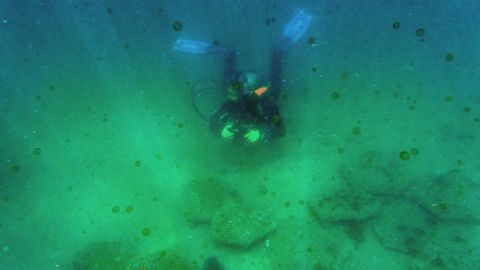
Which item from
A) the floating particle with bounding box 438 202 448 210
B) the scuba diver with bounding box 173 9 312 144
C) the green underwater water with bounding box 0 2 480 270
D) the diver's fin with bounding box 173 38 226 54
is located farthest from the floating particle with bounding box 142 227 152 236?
the floating particle with bounding box 438 202 448 210

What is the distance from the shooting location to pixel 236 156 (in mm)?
6633

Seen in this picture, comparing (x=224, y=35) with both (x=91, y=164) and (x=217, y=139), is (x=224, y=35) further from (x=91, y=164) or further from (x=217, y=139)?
(x=91, y=164)

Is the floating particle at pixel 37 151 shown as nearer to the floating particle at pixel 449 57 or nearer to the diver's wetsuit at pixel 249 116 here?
the diver's wetsuit at pixel 249 116

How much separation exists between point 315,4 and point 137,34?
182 inches

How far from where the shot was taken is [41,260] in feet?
18.7

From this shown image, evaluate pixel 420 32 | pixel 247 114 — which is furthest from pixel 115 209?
pixel 420 32

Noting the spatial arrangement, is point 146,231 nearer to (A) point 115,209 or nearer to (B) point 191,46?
(A) point 115,209

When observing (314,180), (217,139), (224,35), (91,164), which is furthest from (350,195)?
(91,164)

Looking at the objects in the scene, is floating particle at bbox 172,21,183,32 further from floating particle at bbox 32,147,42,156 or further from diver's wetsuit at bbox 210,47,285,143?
floating particle at bbox 32,147,42,156

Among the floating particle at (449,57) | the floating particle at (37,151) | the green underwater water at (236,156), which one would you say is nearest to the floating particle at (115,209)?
the green underwater water at (236,156)

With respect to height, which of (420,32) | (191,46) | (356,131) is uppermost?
(420,32)

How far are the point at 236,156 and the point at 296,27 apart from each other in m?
3.70

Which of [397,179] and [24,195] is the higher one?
[397,179]

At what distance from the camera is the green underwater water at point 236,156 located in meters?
5.54
